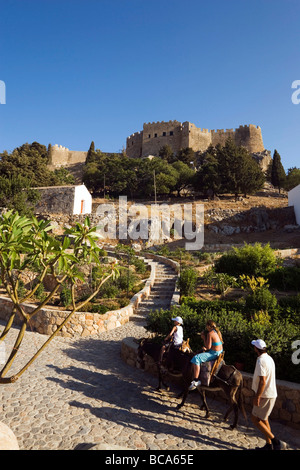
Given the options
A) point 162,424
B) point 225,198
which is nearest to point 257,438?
point 162,424

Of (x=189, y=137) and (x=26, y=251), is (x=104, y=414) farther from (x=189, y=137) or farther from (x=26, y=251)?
(x=189, y=137)

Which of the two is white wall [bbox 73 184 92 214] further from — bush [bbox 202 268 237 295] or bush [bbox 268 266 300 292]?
bush [bbox 268 266 300 292]

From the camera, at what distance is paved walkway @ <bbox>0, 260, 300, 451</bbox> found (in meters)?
4.61

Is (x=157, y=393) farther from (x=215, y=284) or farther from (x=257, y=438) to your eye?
(x=215, y=284)

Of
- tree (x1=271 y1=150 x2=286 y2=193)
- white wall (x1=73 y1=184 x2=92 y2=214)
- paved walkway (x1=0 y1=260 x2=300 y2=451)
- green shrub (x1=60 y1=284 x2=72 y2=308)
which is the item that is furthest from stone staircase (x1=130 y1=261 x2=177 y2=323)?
tree (x1=271 y1=150 x2=286 y2=193)

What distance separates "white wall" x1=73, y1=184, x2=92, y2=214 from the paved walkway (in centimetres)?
2871

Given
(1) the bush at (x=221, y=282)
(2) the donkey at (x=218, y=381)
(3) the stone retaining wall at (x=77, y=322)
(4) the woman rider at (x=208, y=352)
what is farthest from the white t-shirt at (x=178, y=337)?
(1) the bush at (x=221, y=282)

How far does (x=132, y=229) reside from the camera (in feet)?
108

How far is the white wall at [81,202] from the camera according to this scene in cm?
3519

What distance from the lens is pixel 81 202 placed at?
3659 centimetres

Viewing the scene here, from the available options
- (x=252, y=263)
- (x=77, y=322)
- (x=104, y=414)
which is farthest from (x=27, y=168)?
(x=104, y=414)

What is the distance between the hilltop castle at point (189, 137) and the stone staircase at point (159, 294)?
183 ft

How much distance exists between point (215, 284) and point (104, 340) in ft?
22.5
